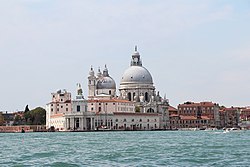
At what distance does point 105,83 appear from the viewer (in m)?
107

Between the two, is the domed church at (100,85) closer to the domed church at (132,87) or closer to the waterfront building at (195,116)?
the domed church at (132,87)

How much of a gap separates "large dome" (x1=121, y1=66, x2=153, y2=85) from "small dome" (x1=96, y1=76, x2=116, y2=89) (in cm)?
199

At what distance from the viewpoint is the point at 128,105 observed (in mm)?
100812

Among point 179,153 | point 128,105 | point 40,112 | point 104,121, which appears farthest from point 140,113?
point 179,153

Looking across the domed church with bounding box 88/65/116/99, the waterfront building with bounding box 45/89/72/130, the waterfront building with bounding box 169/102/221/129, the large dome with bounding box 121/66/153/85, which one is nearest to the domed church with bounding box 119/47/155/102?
the large dome with bounding box 121/66/153/85

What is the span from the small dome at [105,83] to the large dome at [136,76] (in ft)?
6.52

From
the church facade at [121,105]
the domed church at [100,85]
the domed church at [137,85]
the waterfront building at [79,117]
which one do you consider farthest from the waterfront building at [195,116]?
the waterfront building at [79,117]

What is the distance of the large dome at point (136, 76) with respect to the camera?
107750 mm

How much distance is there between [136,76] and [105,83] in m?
4.77

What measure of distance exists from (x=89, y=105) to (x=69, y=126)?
449 centimetres

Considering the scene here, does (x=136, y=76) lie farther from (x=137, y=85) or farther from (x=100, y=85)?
(x=100, y=85)

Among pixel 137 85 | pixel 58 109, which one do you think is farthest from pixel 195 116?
pixel 58 109

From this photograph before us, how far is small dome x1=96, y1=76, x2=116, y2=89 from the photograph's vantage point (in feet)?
349

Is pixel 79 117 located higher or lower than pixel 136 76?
lower
